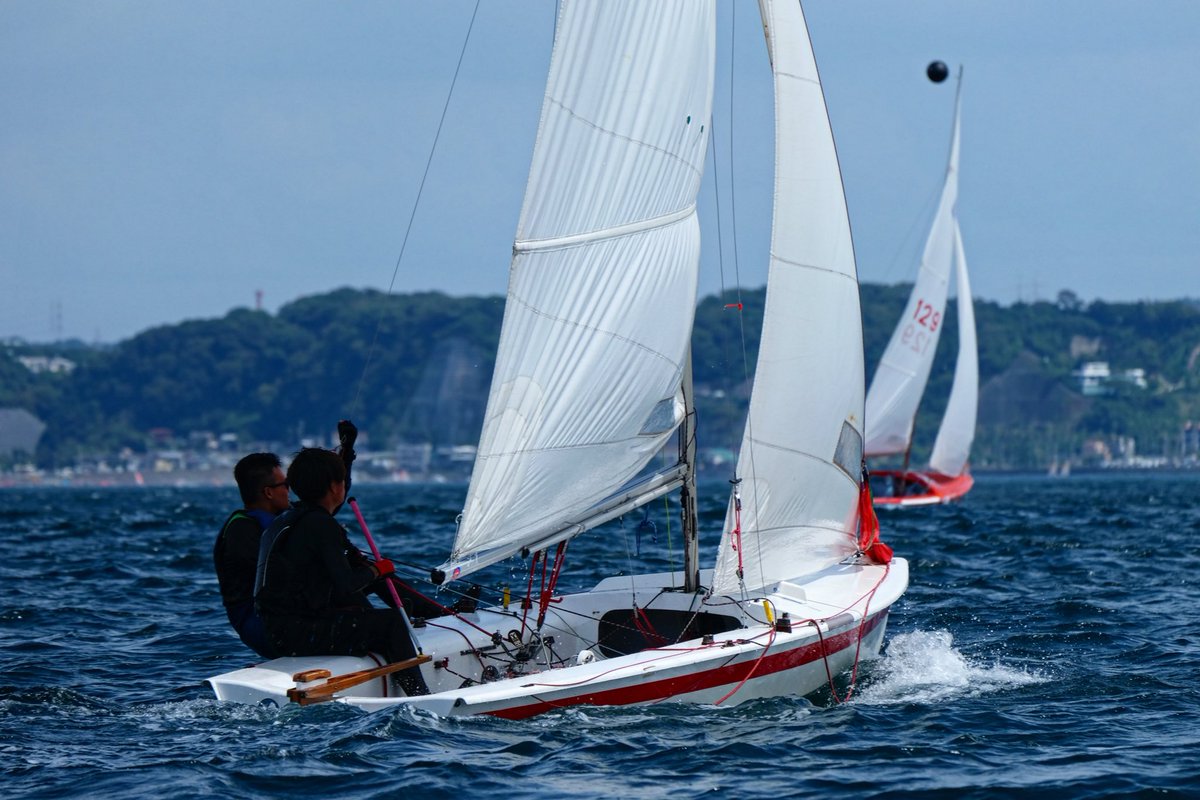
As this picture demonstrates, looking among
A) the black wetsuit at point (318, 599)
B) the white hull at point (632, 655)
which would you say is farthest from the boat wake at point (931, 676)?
the black wetsuit at point (318, 599)

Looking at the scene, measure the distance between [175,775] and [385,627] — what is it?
4.59 feet

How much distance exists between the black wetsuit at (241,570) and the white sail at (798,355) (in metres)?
2.71

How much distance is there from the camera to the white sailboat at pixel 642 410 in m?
8.23

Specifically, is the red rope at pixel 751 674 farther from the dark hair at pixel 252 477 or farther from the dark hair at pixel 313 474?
the dark hair at pixel 252 477

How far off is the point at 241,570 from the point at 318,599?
0.63 metres

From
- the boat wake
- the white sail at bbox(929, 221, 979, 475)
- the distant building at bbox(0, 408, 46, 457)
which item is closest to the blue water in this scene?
the boat wake

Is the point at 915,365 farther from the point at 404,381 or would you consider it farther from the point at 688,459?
the point at 404,381

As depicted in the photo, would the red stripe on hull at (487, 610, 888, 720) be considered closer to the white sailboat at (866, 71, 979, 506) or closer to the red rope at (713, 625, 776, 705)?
the red rope at (713, 625, 776, 705)

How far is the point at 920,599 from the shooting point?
13.6 meters

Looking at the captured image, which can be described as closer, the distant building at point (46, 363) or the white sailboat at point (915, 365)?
the white sailboat at point (915, 365)

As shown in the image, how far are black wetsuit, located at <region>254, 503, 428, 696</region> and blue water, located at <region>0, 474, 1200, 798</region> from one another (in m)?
0.49

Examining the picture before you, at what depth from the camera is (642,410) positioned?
8.80m

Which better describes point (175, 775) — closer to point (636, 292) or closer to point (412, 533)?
point (636, 292)


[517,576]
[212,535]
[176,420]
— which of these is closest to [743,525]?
[517,576]
